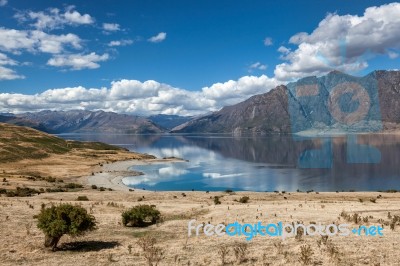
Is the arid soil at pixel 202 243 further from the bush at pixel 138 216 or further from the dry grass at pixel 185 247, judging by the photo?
the bush at pixel 138 216

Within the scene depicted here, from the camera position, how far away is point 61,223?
2492 cm

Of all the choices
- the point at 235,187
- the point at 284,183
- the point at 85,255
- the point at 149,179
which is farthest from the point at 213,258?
the point at 149,179

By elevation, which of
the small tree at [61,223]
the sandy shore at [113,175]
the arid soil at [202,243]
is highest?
the small tree at [61,223]

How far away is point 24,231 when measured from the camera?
2894cm

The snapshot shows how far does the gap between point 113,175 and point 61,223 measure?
103603 millimetres

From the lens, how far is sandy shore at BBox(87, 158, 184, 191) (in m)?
102

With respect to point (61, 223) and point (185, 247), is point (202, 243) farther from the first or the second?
point (61, 223)

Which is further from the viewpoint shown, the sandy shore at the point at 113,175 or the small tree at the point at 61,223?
the sandy shore at the point at 113,175

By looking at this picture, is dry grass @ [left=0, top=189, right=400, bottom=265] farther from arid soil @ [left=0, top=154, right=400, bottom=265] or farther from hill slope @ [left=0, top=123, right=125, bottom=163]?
hill slope @ [left=0, top=123, right=125, bottom=163]

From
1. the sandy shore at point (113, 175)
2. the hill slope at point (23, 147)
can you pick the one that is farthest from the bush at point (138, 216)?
the hill slope at point (23, 147)

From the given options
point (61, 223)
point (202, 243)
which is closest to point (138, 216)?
point (202, 243)

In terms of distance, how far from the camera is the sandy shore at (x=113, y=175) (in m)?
102

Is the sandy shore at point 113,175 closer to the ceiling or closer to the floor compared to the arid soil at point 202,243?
closer to the floor

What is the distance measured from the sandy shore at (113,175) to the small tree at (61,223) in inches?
2662
